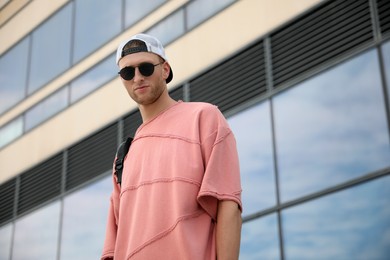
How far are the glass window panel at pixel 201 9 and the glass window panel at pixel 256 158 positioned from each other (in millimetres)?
1809

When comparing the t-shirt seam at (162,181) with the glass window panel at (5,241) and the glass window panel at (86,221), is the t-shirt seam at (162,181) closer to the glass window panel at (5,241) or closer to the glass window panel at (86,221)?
the glass window panel at (86,221)

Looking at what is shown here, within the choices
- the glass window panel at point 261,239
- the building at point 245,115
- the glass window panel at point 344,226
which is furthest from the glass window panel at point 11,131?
the glass window panel at point 344,226

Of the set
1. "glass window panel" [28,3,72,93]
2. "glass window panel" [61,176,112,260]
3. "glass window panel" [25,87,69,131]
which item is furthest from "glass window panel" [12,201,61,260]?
"glass window panel" [28,3,72,93]

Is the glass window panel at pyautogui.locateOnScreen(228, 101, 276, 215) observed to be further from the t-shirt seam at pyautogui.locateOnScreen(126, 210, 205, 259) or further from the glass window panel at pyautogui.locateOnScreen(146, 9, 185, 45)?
the t-shirt seam at pyautogui.locateOnScreen(126, 210, 205, 259)

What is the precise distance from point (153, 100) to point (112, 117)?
10.2 m

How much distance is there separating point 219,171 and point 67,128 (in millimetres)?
11799

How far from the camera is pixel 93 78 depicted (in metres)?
13.8

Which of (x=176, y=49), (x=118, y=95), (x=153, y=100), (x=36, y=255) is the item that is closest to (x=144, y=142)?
(x=153, y=100)

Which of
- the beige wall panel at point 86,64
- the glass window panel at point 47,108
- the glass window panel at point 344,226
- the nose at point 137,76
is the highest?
the beige wall panel at point 86,64

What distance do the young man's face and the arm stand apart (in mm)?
551

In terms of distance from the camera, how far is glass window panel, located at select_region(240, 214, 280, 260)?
9.30 meters

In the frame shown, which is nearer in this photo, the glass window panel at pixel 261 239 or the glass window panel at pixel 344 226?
the glass window panel at pixel 344 226

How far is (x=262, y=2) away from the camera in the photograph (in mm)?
10414

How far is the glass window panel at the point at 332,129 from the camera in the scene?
8.57 m
